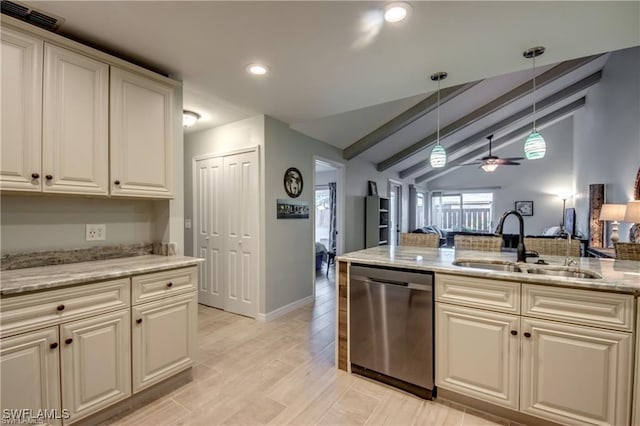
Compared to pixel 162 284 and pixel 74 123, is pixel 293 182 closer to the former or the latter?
pixel 162 284

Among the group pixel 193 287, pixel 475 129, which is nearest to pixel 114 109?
pixel 193 287

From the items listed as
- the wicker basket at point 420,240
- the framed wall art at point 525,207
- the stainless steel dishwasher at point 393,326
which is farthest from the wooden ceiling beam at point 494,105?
the framed wall art at point 525,207

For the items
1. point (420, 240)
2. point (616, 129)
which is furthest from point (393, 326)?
point (616, 129)

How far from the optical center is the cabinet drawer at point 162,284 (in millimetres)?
1803

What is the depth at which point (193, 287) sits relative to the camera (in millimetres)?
2148

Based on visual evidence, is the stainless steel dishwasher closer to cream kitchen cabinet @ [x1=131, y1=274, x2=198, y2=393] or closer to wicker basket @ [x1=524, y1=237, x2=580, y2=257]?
cream kitchen cabinet @ [x1=131, y1=274, x2=198, y2=393]

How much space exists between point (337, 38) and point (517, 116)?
5916mm

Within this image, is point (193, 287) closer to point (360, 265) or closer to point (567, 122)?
point (360, 265)

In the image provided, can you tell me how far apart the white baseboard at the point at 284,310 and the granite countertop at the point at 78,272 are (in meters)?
1.52

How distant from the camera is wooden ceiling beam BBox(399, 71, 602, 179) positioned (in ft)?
16.9

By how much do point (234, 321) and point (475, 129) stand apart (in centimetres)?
634

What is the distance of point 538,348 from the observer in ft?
5.34

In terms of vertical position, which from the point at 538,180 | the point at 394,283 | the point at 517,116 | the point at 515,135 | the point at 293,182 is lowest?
the point at 394,283

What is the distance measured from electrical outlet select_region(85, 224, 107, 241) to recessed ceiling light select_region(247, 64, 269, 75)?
1.67 meters
